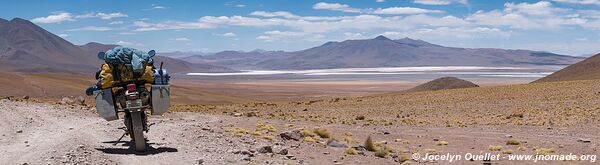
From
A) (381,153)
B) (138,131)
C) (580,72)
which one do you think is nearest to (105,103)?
(138,131)

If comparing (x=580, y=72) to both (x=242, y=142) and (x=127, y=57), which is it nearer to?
(x=242, y=142)

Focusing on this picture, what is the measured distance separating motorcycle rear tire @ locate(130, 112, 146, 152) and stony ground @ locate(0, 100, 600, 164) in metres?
0.17

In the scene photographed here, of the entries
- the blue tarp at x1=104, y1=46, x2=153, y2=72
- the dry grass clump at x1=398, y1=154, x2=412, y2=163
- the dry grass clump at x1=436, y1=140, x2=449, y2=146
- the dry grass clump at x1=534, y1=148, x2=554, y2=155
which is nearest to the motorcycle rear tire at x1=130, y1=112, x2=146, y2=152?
the blue tarp at x1=104, y1=46, x2=153, y2=72

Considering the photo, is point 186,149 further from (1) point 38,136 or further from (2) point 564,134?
(2) point 564,134

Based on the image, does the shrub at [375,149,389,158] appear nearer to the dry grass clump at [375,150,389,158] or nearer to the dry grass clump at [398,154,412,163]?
the dry grass clump at [375,150,389,158]

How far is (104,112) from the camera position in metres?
12.4

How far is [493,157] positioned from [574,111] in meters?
15.5

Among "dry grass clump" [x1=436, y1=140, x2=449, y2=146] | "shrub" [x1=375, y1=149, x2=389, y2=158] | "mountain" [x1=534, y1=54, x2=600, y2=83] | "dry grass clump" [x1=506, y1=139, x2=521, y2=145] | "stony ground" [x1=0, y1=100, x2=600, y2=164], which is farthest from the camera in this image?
"mountain" [x1=534, y1=54, x2=600, y2=83]

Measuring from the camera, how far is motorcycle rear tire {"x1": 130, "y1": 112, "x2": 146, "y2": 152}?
12359 millimetres

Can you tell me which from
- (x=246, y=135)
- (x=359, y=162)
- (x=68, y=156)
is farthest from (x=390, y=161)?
(x=68, y=156)

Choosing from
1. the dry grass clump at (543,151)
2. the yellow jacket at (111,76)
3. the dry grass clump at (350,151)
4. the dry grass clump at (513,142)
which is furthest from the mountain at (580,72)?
the yellow jacket at (111,76)

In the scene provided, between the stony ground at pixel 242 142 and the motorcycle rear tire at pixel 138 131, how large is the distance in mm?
172

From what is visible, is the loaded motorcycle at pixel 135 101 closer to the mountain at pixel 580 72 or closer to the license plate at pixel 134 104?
the license plate at pixel 134 104

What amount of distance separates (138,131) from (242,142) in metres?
3.29
